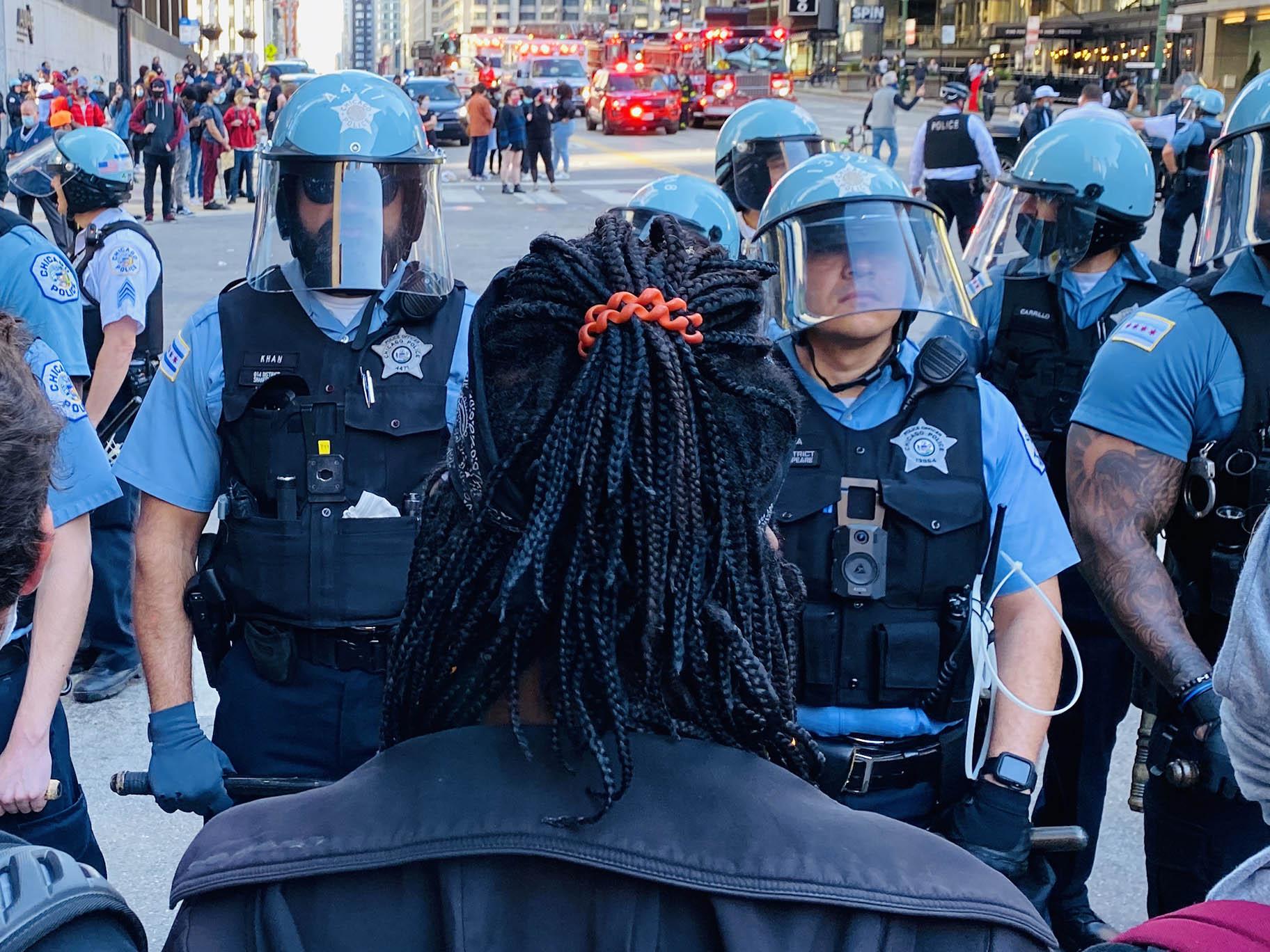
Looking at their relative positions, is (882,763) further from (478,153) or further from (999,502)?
(478,153)

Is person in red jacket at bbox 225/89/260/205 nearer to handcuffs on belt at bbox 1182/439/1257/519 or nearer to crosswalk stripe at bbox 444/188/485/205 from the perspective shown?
crosswalk stripe at bbox 444/188/485/205

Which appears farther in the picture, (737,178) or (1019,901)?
(737,178)

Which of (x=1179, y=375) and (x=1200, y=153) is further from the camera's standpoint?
(x=1200, y=153)

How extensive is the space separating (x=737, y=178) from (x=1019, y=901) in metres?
4.99

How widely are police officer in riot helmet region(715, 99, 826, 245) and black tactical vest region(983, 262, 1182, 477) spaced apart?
173cm

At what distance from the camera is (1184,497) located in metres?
2.85

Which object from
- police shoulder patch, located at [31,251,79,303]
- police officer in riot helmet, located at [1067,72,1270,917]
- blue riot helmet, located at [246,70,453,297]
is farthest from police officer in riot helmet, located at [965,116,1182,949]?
police shoulder patch, located at [31,251,79,303]

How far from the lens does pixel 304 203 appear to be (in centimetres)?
298

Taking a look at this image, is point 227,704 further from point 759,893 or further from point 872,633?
point 759,893

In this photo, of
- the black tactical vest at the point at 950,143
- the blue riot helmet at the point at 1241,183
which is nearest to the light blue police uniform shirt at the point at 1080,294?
the blue riot helmet at the point at 1241,183

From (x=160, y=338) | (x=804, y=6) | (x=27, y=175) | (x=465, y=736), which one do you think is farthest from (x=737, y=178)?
(x=804, y=6)

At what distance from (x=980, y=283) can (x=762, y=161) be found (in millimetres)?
1765

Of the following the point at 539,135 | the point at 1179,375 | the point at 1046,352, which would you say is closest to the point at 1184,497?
the point at 1179,375

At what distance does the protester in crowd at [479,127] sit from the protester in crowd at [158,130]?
5.86m
